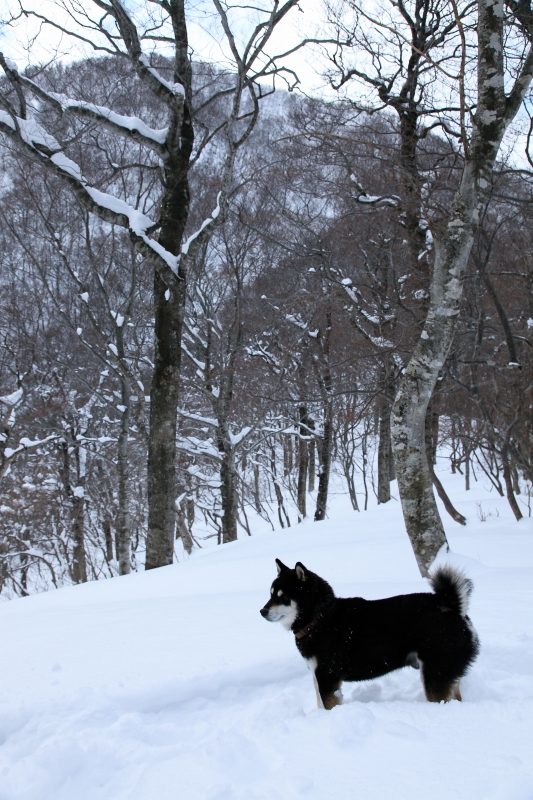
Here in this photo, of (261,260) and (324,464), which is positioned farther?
(324,464)

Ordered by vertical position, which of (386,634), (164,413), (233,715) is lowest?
(233,715)

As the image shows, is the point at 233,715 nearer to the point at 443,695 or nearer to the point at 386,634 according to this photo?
the point at 386,634

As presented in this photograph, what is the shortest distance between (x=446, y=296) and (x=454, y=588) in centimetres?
339

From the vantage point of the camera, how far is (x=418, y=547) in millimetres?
5344

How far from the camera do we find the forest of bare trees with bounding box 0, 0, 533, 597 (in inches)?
258

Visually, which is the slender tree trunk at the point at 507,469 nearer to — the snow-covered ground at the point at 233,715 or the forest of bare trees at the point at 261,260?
the forest of bare trees at the point at 261,260

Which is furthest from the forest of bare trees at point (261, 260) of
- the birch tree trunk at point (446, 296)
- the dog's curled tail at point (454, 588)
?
the dog's curled tail at point (454, 588)

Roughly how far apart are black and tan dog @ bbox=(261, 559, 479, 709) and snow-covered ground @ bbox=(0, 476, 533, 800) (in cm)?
19

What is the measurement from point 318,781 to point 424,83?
10815mm

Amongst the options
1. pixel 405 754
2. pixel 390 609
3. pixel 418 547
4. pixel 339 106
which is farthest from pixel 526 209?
pixel 405 754

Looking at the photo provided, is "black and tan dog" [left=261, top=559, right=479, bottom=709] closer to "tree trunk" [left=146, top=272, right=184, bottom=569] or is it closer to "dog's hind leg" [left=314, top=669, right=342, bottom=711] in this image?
"dog's hind leg" [left=314, top=669, right=342, bottom=711]

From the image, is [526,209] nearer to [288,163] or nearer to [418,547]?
[288,163]

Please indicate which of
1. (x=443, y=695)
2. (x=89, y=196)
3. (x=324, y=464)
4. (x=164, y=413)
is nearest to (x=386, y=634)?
(x=443, y=695)

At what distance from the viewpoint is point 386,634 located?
283 cm
